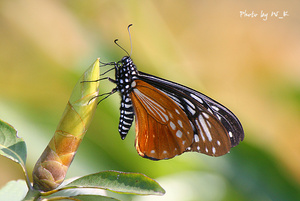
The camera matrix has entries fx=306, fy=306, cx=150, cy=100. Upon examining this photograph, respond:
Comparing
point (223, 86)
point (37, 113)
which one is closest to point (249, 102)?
point (223, 86)

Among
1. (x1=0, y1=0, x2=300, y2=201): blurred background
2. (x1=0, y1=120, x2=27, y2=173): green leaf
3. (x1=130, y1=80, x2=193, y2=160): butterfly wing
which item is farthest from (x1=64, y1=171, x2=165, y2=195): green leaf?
(x1=130, y1=80, x2=193, y2=160): butterfly wing

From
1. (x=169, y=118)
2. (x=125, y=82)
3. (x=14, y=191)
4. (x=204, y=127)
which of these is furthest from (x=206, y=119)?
(x=14, y=191)

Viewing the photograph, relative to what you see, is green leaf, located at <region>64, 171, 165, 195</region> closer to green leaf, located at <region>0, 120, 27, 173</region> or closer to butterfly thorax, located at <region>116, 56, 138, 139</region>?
green leaf, located at <region>0, 120, 27, 173</region>

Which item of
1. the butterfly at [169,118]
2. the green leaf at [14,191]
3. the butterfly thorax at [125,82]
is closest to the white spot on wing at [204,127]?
the butterfly at [169,118]

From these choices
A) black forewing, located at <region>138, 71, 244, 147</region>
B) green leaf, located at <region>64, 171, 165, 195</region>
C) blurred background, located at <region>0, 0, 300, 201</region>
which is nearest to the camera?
green leaf, located at <region>64, 171, 165, 195</region>

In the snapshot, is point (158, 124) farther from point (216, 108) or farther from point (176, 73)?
point (176, 73)

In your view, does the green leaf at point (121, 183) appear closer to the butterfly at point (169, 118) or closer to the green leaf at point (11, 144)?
the green leaf at point (11, 144)

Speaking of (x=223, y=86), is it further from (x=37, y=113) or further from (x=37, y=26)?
(x=37, y=113)
